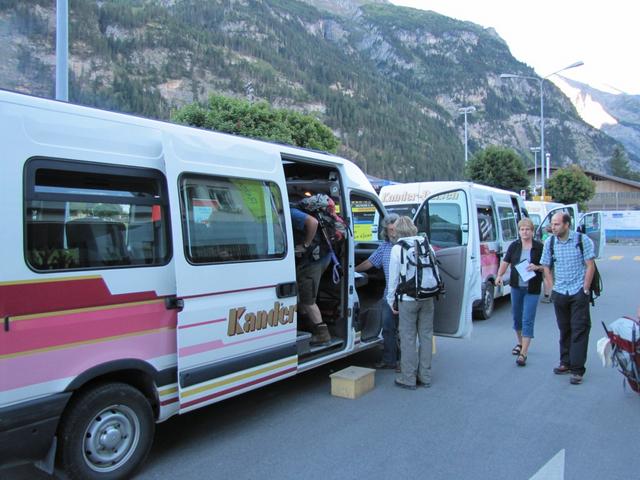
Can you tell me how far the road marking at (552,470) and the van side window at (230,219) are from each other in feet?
8.54

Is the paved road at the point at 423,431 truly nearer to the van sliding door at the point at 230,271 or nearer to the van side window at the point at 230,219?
the van sliding door at the point at 230,271

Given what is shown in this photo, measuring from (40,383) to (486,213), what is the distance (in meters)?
8.44

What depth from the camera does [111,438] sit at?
11.2ft

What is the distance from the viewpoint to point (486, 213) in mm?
9836

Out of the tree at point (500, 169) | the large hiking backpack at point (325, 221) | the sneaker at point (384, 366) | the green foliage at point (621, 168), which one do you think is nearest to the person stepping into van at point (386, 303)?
the sneaker at point (384, 366)

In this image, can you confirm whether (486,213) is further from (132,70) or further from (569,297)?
(132,70)

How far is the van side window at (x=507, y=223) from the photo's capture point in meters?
10.5

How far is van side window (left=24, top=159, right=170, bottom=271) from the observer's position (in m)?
3.08

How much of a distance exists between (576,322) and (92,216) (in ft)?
15.9

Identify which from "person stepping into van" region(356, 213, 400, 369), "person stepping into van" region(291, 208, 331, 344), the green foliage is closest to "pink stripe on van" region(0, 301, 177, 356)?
"person stepping into van" region(291, 208, 331, 344)

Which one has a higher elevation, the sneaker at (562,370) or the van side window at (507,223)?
the van side window at (507,223)

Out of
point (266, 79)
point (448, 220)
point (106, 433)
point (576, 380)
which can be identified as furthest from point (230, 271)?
point (266, 79)

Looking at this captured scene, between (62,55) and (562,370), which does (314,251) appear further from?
(62,55)

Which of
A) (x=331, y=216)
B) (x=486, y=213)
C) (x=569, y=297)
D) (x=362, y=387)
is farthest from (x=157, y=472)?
(x=486, y=213)
